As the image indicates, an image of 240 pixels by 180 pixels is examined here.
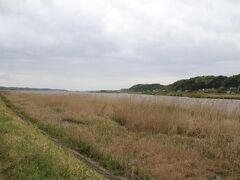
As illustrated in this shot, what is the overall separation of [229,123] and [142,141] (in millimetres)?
3287

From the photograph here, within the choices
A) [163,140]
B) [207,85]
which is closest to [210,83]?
[207,85]

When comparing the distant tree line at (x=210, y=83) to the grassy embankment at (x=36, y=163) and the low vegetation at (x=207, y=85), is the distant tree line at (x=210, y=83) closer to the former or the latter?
the low vegetation at (x=207, y=85)

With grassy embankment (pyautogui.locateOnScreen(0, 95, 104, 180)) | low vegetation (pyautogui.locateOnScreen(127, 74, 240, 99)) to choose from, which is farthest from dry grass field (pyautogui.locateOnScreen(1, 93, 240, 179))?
low vegetation (pyautogui.locateOnScreen(127, 74, 240, 99))

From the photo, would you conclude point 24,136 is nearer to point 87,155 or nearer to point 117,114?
point 87,155

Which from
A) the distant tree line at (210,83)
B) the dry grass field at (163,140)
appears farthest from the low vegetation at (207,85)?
the dry grass field at (163,140)

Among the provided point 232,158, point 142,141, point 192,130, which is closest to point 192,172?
point 232,158

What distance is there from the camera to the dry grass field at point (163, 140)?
840 cm

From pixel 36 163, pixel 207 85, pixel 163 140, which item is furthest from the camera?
pixel 207 85

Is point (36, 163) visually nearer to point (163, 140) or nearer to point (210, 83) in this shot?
point (163, 140)

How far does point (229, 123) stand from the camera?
40.8 feet

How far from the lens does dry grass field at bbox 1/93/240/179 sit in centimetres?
840

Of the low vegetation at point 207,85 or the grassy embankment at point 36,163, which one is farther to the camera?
the low vegetation at point 207,85

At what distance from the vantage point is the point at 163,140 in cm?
1137

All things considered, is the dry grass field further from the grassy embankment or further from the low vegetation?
the low vegetation
